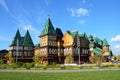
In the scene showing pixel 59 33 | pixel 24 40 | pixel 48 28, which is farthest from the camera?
pixel 24 40

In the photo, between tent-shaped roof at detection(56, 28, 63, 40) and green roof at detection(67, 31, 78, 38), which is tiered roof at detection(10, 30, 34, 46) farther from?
green roof at detection(67, 31, 78, 38)

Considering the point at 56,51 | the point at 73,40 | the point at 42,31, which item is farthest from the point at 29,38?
the point at 73,40

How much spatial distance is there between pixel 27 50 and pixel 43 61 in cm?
1555

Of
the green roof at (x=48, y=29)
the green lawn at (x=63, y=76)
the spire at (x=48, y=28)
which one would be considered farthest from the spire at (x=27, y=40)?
the green lawn at (x=63, y=76)

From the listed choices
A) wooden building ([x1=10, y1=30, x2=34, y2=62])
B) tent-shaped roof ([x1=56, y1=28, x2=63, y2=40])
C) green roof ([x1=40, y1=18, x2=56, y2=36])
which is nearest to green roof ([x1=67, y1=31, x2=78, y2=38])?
tent-shaped roof ([x1=56, y1=28, x2=63, y2=40])

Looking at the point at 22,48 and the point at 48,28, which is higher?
the point at 48,28

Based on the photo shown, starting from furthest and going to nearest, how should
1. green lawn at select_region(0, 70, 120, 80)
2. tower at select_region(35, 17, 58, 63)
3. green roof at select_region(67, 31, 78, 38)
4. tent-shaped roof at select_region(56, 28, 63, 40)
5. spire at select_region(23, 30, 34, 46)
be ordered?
spire at select_region(23, 30, 34, 46)
tent-shaped roof at select_region(56, 28, 63, 40)
green roof at select_region(67, 31, 78, 38)
tower at select_region(35, 17, 58, 63)
green lawn at select_region(0, 70, 120, 80)

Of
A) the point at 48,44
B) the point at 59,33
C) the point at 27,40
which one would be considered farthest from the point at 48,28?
the point at 27,40

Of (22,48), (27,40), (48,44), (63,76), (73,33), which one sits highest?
(73,33)

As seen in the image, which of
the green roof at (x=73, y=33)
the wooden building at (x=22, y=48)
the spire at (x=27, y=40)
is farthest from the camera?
Answer: the spire at (x=27, y=40)

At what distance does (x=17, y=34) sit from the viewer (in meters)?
79.6

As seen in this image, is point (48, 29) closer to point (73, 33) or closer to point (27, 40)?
point (73, 33)

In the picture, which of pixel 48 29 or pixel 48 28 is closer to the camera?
pixel 48 29

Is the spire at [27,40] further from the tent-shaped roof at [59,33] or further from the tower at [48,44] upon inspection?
the tent-shaped roof at [59,33]
